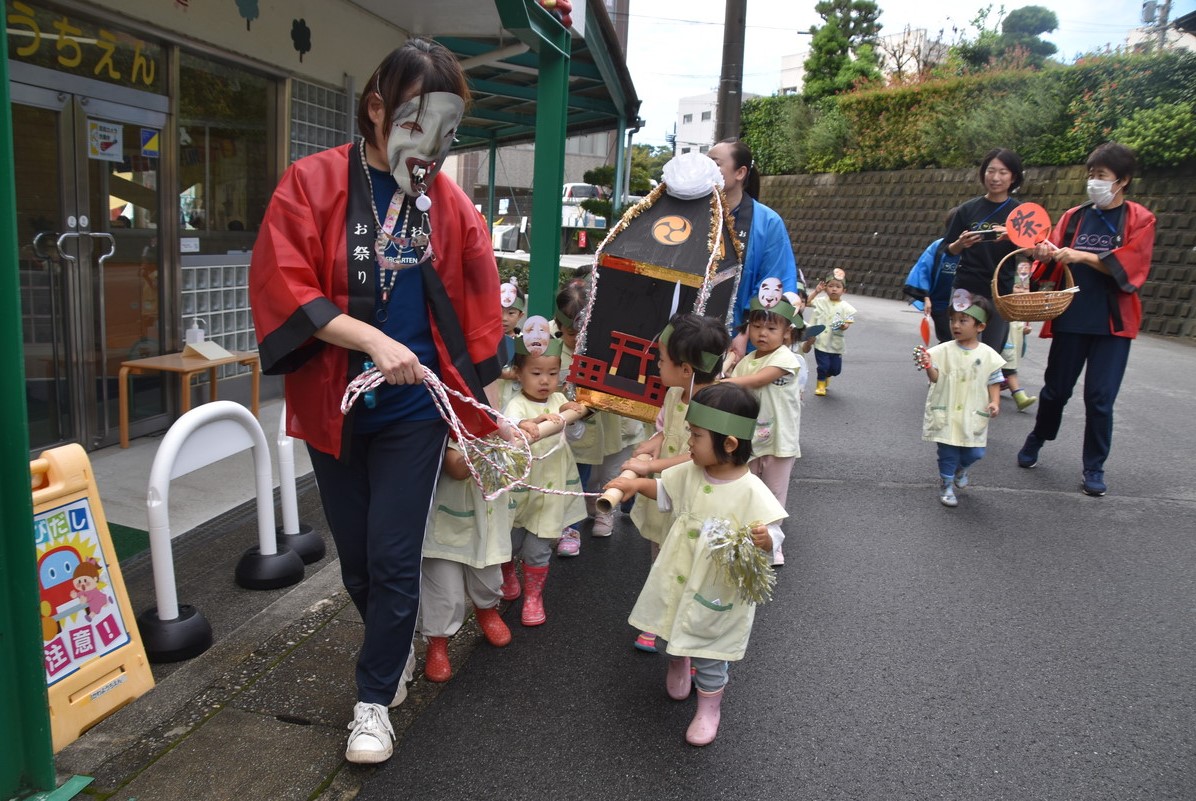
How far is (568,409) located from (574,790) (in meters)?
1.61

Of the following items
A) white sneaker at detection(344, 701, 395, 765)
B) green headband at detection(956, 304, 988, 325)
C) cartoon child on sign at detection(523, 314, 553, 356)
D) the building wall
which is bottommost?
white sneaker at detection(344, 701, 395, 765)

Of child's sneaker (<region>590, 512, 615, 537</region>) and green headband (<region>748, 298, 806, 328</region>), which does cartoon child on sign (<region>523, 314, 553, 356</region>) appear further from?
child's sneaker (<region>590, 512, 615, 537</region>)

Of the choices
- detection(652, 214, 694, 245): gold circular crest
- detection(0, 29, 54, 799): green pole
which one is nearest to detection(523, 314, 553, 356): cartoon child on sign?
detection(652, 214, 694, 245): gold circular crest

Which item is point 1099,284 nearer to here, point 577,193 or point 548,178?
point 548,178

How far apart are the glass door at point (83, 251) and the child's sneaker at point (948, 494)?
17.1ft

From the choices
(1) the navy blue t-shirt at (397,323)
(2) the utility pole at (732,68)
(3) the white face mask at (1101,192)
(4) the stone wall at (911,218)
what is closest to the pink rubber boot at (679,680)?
(1) the navy blue t-shirt at (397,323)

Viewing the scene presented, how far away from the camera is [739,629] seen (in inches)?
117

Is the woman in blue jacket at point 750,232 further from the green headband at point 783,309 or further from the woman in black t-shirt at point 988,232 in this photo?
the woman in black t-shirt at point 988,232

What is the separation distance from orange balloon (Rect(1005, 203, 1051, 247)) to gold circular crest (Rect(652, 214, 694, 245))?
2.67 m

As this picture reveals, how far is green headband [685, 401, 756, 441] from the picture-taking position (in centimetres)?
288

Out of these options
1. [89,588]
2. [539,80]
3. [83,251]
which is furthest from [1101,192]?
[83,251]

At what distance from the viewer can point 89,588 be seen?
2.82m

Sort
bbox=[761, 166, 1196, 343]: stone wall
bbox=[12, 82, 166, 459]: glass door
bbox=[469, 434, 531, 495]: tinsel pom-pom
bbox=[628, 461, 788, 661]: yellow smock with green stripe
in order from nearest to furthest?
bbox=[628, 461, 788, 661]: yellow smock with green stripe → bbox=[469, 434, 531, 495]: tinsel pom-pom → bbox=[12, 82, 166, 459]: glass door → bbox=[761, 166, 1196, 343]: stone wall

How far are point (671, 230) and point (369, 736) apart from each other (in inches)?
93.9
